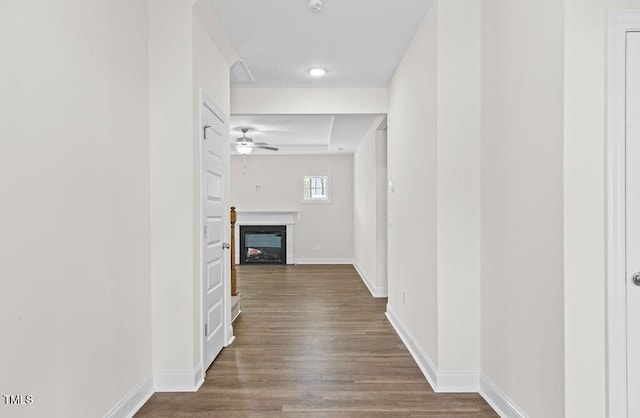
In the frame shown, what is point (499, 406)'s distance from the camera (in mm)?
2477

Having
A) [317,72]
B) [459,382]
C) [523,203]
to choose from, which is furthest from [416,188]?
[317,72]

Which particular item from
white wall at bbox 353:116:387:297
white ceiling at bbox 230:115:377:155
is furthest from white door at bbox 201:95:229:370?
white wall at bbox 353:116:387:297

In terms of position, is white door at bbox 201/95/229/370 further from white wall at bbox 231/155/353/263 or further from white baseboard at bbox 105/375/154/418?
white wall at bbox 231/155/353/263

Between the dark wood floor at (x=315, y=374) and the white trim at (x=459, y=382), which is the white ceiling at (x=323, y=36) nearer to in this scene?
the white trim at (x=459, y=382)

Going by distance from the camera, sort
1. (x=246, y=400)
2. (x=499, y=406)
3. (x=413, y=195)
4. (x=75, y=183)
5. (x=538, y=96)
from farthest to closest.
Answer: (x=413, y=195), (x=246, y=400), (x=499, y=406), (x=538, y=96), (x=75, y=183)

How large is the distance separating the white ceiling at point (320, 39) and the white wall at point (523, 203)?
784mm

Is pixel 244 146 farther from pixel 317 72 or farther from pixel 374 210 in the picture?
pixel 317 72

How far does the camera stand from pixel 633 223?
1.78 meters

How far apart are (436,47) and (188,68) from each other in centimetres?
166

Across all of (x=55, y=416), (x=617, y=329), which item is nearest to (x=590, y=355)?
(x=617, y=329)

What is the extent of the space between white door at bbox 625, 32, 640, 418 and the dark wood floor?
91 centimetres

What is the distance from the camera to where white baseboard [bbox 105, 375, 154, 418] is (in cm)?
229

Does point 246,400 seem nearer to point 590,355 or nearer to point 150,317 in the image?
point 150,317

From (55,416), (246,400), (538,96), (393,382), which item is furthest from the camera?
(393,382)
